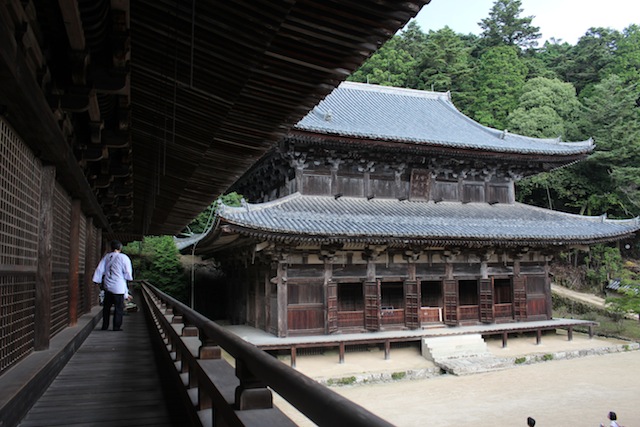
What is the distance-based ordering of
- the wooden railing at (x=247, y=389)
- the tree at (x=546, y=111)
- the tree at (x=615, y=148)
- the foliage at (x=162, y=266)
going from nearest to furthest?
the wooden railing at (x=247, y=389)
the foliage at (x=162, y=266)
the tree at (x=615, y=148)
the tree at (x=546, y=111)


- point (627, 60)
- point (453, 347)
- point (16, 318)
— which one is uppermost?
point (627, 60)

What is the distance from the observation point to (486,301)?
17531 mm

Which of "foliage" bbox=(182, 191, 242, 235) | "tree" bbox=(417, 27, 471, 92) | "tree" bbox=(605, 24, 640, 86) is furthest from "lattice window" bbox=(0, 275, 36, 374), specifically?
"tree" bbox=(605, 24, 640, 86)

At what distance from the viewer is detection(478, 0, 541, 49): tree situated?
55.6 meters

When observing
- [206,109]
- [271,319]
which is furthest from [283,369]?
[271,319]

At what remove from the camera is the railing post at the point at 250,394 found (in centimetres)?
229

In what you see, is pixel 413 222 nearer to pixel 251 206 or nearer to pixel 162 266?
pixel 251 206

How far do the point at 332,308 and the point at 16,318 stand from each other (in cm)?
1185

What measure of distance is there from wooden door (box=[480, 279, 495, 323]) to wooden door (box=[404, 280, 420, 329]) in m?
2.84

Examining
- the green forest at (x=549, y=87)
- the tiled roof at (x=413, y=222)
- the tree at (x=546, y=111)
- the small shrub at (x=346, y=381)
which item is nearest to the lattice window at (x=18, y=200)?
the tiled roof at (x=413, y=222)

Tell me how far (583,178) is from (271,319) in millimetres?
29428

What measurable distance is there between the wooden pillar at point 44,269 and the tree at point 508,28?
5906cm

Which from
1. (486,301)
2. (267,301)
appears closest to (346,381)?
(267,301)

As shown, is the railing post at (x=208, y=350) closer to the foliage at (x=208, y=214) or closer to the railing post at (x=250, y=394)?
the railing post at (x=250, y=394)
